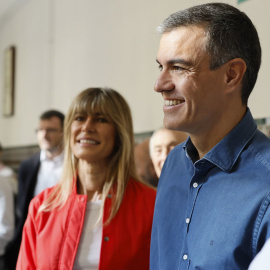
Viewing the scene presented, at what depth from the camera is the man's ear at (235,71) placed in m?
1.23

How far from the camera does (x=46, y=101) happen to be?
5.95 metres

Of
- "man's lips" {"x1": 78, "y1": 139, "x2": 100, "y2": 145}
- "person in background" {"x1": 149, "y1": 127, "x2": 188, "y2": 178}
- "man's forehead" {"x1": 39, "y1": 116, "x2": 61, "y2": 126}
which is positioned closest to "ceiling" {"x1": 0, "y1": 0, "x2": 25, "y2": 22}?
"man's forehead" {"x1": 39, "y1": 116, "x2": 61, "y2": 126}

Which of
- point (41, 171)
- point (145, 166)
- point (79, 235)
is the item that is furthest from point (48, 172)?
point (79, 235)

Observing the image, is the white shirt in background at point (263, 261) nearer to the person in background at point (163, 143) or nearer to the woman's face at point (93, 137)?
the woman's face at point (93, 137)

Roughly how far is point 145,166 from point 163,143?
1.47ft

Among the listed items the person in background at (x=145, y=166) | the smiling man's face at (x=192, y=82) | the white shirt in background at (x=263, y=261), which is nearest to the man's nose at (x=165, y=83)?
the smiling man's face at (x=192, y=82)

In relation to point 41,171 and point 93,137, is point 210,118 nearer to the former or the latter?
point 93,137

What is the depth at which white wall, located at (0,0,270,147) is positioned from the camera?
136 inches

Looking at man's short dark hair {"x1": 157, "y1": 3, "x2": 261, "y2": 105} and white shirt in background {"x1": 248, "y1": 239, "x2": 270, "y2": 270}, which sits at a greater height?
man's short dark hair {"x1": 157, "y1": 3, "x2": 261, "y2": 105}

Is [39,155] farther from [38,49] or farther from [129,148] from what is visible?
[38,49]

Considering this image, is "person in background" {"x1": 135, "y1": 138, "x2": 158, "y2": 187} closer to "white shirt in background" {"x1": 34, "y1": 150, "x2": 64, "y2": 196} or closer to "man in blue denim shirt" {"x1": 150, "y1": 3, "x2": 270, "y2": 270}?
"white shirt in background" {"x1": 34, "y1": 150, "x2": 64, "y2": 196}

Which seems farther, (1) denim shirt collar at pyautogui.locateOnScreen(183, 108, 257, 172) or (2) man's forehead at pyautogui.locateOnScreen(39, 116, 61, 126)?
(2) man's forehead at pyautogui.locateOnScreen(39, 116, 61, 126)

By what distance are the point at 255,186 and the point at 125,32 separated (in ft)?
10.3

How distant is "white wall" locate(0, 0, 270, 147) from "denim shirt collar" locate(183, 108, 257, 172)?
1075 millimetres
